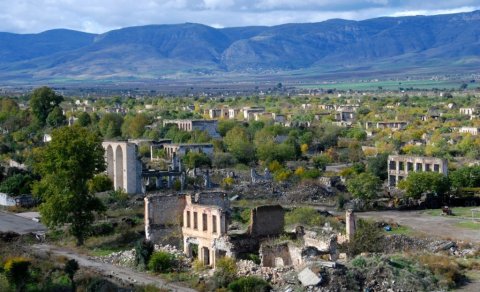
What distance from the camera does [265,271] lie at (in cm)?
2691

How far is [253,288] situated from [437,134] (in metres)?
50.2

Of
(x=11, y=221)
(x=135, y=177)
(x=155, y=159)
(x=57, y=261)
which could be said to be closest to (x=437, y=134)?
(x=155, y=159)

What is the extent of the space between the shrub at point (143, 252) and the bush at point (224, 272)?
332 centimetres

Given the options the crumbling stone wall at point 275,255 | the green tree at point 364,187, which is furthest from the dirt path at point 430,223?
the crumbling stone wall at point 275,255

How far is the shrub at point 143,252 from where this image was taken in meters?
30.2

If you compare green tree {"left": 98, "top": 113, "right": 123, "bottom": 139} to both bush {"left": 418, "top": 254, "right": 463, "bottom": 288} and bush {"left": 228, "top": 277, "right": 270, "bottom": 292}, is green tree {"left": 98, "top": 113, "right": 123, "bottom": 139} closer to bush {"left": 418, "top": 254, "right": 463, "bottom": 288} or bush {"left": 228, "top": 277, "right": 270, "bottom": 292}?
bush {"left": 418, "top": 254, "right": 463, "bottom": 288}

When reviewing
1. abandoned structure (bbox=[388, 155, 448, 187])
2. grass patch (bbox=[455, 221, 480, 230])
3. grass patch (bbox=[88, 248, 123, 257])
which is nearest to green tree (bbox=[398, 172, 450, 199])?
abandoned structure (bbox=[388, 155, 448, 187])

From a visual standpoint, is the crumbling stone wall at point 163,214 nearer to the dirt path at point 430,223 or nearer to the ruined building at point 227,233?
the ruined building at point 227,233

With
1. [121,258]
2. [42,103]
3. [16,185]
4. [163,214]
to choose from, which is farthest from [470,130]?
[121,258]

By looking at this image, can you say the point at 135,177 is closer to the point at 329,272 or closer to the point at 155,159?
the point at 155,159

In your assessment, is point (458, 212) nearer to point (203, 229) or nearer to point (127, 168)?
point (127, 168)

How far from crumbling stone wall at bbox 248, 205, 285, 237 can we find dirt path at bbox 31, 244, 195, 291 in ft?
11.7

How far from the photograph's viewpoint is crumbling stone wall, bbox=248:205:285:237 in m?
29.8

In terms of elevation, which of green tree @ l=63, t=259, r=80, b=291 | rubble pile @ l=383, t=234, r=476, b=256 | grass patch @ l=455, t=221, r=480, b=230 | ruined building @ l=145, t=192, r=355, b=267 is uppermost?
ruined building @ l=145, t=192, r=355, b=267
